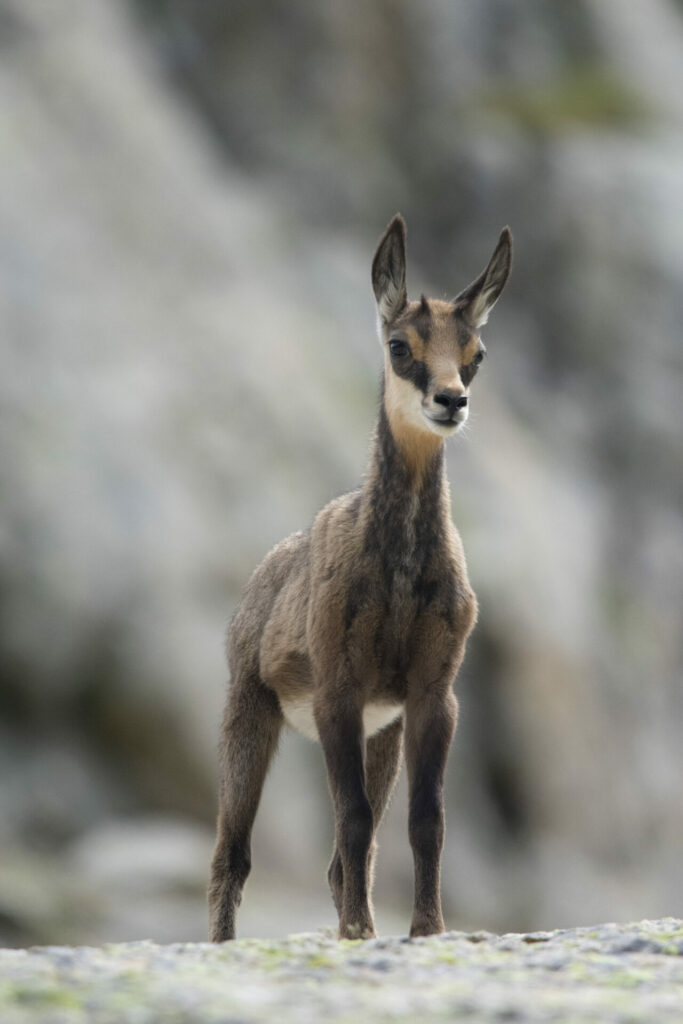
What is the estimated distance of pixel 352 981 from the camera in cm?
700

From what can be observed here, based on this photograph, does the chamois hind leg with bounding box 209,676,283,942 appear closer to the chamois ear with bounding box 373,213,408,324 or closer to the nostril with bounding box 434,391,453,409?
the nostril with bounding box 434,391,453,409

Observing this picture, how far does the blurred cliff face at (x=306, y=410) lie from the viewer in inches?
928

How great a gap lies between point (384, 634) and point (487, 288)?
96.6 inches

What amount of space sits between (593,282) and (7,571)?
14539 millimetres

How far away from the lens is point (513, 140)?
1336 inches

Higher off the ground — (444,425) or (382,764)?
(444,425)

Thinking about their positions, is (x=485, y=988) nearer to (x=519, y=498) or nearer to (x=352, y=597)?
(x=352, y=597)

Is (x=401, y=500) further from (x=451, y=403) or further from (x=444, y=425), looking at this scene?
(x=451, y=403)

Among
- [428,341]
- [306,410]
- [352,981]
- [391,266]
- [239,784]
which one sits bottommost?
[352,981]

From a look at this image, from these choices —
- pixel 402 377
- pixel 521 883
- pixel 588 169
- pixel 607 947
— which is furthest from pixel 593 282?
pixel 607 947

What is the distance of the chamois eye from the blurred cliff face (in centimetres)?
1179

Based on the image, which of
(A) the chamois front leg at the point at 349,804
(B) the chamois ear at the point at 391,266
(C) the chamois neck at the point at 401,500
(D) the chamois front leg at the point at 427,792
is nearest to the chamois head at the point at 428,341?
(B) the chamois ear at the point at 391,266

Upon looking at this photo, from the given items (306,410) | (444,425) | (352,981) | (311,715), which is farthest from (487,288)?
(306,410)

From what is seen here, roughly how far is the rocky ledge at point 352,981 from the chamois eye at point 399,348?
3.76m
